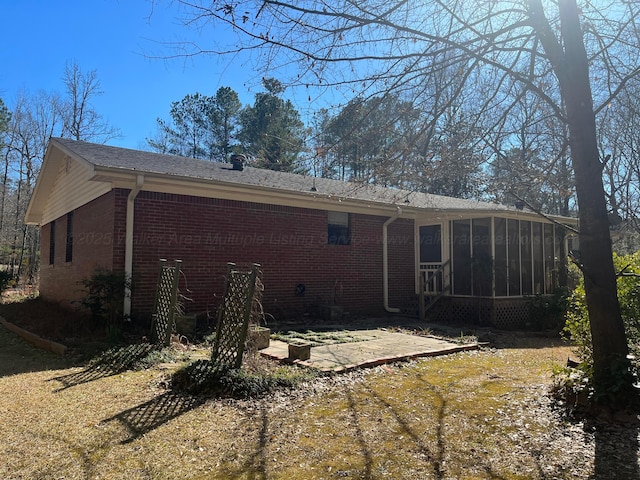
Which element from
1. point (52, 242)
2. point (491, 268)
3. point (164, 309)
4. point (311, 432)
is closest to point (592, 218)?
point (311, 432)

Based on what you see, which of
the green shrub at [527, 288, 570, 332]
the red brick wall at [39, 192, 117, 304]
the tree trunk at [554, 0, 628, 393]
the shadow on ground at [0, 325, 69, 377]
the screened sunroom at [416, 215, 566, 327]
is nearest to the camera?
the tree trunk at [554, 0, 628, 393]

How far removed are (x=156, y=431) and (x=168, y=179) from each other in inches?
221

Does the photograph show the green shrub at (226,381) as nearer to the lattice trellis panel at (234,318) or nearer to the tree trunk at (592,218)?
the lattice trellis panel at (234,318)

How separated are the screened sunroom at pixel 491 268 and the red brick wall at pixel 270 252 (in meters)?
1.13

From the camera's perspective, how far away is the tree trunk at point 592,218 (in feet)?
13.5

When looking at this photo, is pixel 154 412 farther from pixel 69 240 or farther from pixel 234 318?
pixel 69 240

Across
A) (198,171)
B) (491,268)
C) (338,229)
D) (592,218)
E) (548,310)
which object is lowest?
(548,310)

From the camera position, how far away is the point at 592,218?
425 cm

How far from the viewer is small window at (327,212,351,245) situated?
1159cm

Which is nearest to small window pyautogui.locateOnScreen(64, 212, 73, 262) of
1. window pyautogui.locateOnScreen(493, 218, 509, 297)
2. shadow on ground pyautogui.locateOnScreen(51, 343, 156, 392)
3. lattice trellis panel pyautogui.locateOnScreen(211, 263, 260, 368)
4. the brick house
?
the brick house

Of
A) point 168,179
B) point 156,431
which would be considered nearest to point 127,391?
point 156,431

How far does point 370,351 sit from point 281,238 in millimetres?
4227

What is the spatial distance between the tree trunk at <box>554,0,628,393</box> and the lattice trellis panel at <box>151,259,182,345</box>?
5.45 meters

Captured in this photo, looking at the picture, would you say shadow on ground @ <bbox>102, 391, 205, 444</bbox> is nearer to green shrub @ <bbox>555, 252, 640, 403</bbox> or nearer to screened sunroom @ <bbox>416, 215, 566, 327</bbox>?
green shrub @ <bbox>555, 252, 640, 403</bbox>
